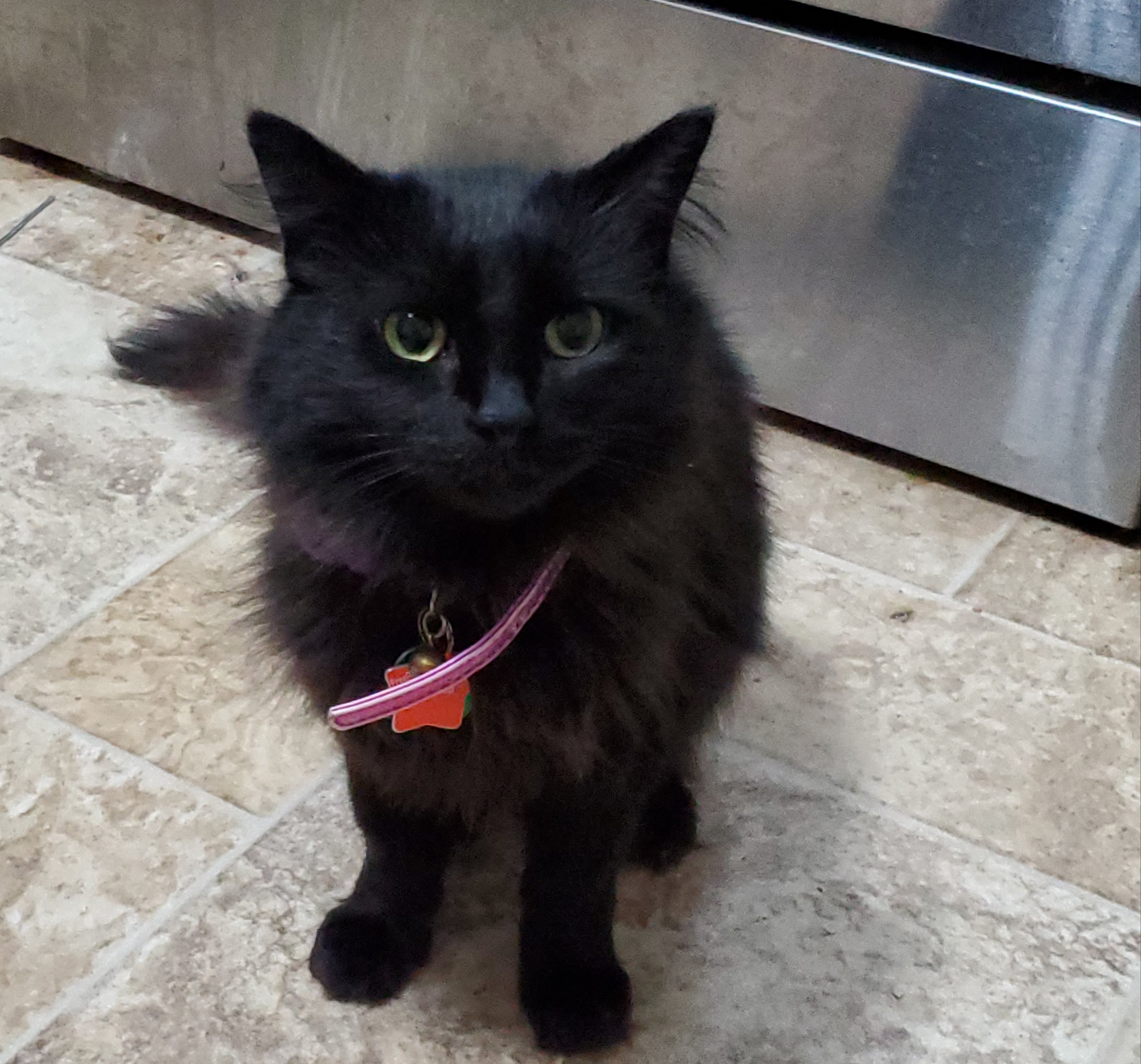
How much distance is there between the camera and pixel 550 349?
2.92 ft

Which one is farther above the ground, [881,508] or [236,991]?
[881,508]

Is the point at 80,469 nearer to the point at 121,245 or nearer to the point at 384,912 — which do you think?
the point at 121,245

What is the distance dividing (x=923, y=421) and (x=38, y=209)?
1553 millimetres

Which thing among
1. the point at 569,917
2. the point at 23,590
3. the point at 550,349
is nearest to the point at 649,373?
the point at 550,349

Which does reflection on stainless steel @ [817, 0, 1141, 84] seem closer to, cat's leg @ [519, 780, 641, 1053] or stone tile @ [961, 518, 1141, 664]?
stone tile @ [961, 518, 1141, 664]

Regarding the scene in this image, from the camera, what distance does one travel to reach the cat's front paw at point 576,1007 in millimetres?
1122

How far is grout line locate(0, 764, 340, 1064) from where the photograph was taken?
113 cm

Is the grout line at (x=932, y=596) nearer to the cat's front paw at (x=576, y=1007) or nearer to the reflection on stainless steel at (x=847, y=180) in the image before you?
the reflection on stainless steel at (x=847, y=180)

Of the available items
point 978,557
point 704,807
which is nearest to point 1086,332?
point 978,557

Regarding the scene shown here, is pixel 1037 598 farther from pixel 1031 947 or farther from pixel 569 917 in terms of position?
pixel 569 917

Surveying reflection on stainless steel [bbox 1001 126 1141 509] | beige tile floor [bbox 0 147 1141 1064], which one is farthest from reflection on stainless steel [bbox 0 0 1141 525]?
beige tile floor [bbox 0 147 1141 1064]

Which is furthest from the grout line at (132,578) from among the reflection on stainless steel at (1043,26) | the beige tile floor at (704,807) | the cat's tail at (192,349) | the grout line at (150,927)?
the reflection on stainless steel at (1043,26)

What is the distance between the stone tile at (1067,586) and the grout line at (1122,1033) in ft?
→ 1.69

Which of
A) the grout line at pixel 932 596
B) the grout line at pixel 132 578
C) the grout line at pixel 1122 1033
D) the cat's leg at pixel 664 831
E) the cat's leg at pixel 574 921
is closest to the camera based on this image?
the cat's leg at pixel 574 921
